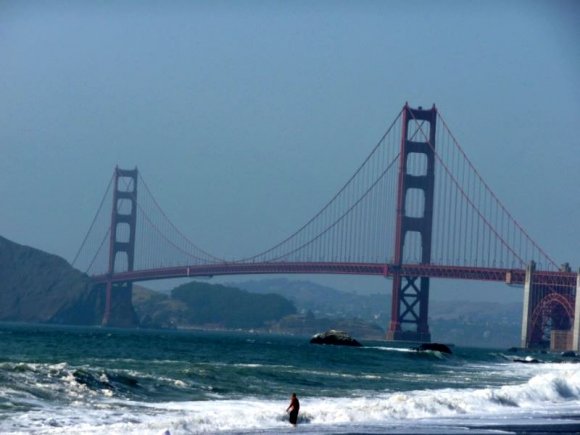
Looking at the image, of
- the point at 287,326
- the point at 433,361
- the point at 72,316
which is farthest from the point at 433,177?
the point at 287,326

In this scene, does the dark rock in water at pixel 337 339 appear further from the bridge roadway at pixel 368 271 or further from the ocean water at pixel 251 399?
the ocean water at pixel 251 399

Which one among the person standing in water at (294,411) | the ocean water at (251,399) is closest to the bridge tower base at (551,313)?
the ocean water at (251,399)

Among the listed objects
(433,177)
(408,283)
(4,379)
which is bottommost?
(4,379)

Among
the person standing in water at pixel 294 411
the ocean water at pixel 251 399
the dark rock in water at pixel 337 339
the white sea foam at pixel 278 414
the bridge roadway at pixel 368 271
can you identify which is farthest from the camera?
the bridge roadway at pixel 368 271

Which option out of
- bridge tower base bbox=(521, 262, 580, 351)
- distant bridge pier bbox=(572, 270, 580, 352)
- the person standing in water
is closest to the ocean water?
the person standing in water

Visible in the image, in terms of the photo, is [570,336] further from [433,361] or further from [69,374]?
[69,374]
